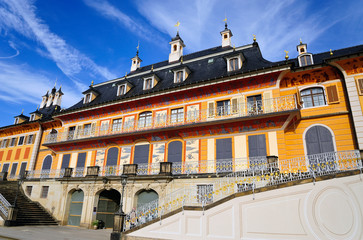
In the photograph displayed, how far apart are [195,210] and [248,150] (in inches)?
256

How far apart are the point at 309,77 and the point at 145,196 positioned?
14.3m

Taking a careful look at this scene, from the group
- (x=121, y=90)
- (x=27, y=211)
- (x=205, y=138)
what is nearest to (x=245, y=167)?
(x=205, y=138)

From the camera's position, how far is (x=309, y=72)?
57.0 ft

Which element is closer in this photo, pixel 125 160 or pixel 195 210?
pixel 195 210

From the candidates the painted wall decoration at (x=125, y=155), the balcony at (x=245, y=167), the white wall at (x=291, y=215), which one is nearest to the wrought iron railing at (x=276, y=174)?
the balcony at (x=245, y=167)

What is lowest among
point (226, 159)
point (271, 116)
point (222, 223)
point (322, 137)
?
point (222, 223)

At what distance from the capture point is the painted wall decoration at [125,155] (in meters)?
20.9

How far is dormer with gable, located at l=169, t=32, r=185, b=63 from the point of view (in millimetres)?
27766

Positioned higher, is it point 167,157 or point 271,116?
point 271,116

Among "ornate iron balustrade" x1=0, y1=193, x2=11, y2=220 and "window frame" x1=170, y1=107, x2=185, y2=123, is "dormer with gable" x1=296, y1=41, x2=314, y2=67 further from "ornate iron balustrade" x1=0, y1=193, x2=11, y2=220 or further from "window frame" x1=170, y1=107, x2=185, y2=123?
"ornate iron balustrade" x1=0, y1=193, x2=11, y2=220

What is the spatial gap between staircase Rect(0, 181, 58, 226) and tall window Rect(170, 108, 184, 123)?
1318 cm

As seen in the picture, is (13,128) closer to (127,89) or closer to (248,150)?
(127,89)

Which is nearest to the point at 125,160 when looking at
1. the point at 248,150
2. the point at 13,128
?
the point at 248,150

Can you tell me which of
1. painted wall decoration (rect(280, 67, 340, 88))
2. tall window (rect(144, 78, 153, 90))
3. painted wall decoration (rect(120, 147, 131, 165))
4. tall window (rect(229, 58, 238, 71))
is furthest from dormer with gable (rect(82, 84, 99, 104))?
painted wall decoration (rect(280, 67, 340, 88))
